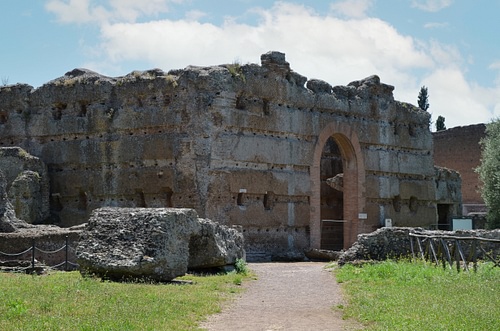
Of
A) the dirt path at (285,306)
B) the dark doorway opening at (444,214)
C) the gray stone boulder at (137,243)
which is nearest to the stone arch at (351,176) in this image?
the dark doorway opening at (444,214)

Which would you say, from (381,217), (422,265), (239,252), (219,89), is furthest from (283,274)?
(381,217)

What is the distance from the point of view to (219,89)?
20531 mm

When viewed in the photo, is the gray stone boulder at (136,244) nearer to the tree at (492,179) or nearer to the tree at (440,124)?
the tree at (492,179)

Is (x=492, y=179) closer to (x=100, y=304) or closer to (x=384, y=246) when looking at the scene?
(x=384, y=246)

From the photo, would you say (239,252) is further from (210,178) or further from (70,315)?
(70,315)

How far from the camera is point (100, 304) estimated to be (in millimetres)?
8422

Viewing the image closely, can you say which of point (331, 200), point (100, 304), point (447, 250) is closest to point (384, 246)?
point (447, 250)

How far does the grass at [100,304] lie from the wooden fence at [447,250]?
15.0 feet

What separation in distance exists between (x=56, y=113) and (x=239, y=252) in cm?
1028

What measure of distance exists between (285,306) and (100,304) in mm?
2965

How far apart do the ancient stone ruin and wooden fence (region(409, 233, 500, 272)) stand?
21.1ft

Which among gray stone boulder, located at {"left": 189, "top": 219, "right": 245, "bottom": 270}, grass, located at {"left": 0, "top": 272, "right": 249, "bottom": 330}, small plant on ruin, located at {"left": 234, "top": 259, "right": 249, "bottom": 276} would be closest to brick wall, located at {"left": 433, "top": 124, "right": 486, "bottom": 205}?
small plant on ruin, located at {"left": 234, "top": 259, "right": 249, "bottom": 276}

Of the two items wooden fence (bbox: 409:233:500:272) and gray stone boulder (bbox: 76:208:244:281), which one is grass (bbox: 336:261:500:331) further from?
gray stone boulder (bbox: 76:208:244:281)

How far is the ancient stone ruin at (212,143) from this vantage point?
20438mm
